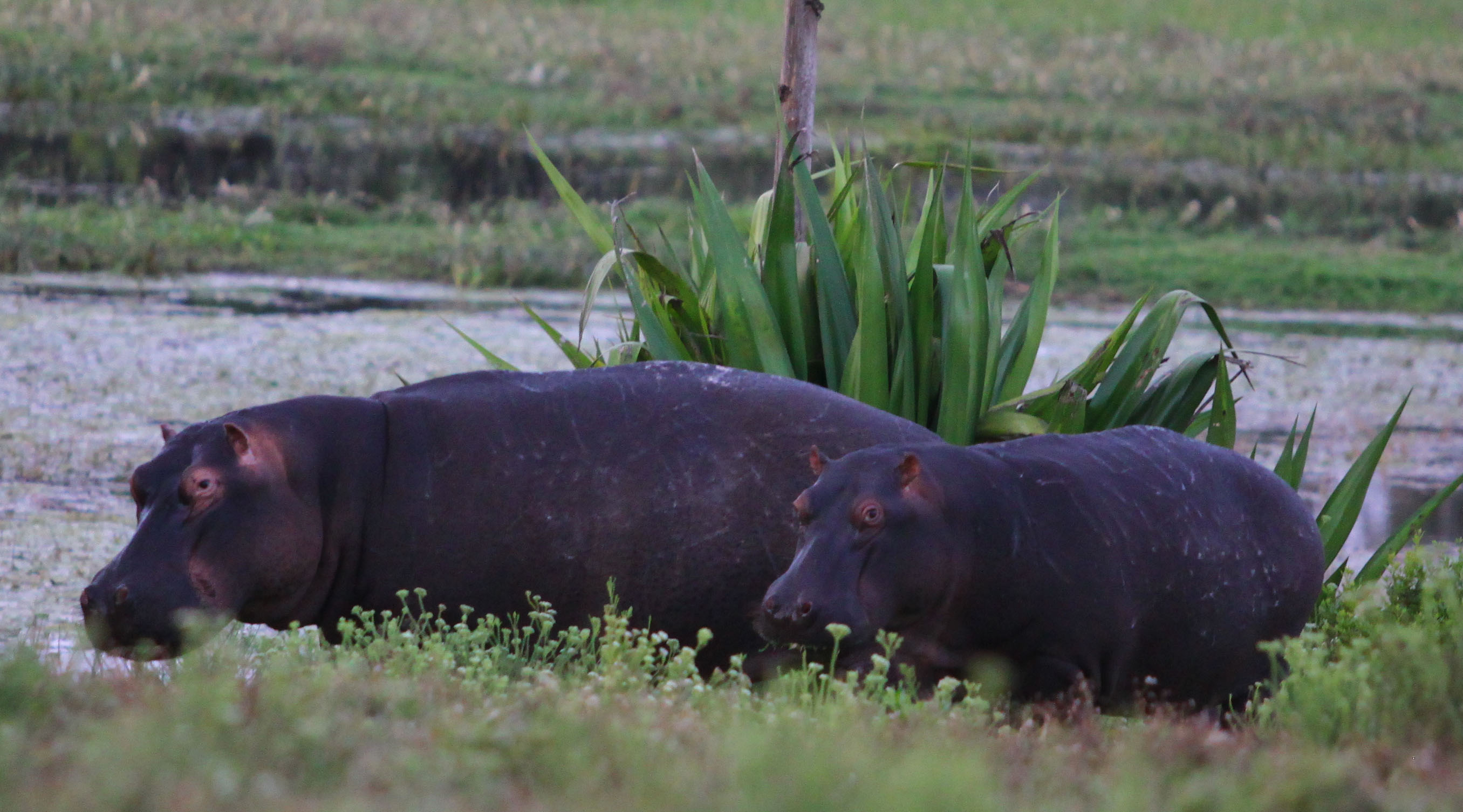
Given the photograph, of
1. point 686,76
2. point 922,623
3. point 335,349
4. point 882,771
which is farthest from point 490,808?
point 686,76

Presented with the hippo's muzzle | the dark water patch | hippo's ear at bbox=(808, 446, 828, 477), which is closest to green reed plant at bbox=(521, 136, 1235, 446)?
hippo's ear at bbox=(808, 446, 828, 477)

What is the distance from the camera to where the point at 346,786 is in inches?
101

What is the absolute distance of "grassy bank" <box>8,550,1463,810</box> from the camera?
2.43m

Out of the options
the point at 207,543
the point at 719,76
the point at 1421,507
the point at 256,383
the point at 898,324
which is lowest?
the point at 256,383

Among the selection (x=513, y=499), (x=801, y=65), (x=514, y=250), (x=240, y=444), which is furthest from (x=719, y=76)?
(x=240, y=444)

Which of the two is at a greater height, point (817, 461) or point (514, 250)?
point (817, 461)

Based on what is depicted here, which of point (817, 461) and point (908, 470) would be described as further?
point (817, 461)

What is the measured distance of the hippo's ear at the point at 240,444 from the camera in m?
4.26

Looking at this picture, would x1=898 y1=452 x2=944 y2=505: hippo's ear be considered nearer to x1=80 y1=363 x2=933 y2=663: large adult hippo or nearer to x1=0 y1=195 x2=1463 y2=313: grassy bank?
x1=80 y1=363 x2=933 y2=663: large adult hippo

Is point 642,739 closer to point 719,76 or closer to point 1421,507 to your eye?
point 1421,507

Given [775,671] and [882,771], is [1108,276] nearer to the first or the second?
[775,671]

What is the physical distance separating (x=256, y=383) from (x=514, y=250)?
A: 476 centimetres

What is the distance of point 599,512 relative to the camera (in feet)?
14.8

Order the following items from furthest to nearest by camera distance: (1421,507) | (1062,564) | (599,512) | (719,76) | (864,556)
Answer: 1. (719,76)
2. (1421,507)
3. (599,512)
4. (1062,564)
5. (864,556)
